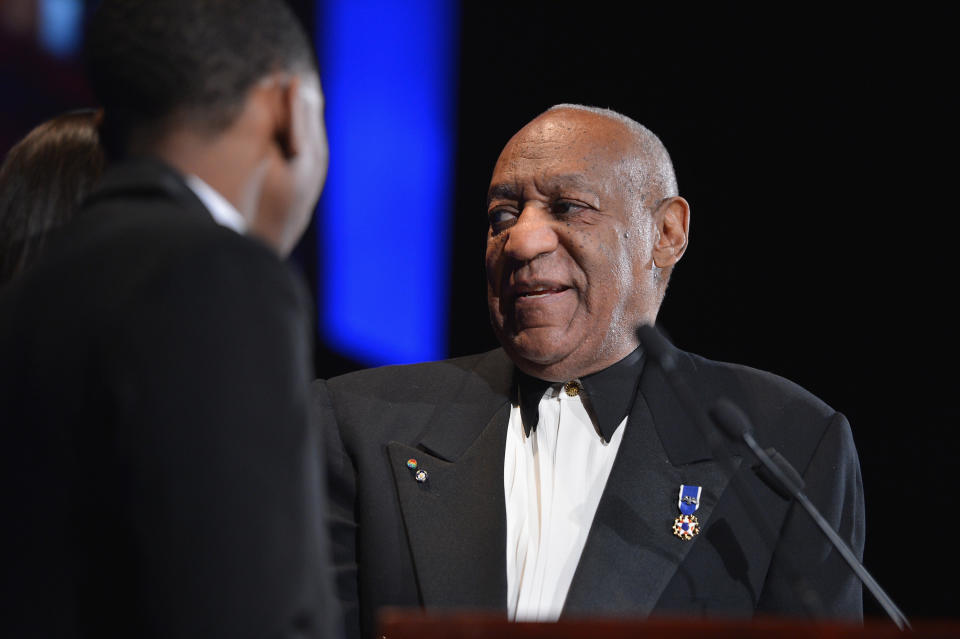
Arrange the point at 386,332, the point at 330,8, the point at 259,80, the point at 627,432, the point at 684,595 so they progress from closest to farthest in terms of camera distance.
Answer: the point at 259,80
the point at 684,595
the point at 627,432
the point at 330,8
the point at 386,332

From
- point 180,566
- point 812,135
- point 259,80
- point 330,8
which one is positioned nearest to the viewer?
point 180,566

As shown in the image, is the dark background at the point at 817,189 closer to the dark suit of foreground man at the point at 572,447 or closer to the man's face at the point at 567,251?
the dark suit of foreground man at the point at 572,447

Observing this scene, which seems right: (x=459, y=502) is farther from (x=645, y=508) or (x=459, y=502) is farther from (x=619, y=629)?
(x=619, y=629)

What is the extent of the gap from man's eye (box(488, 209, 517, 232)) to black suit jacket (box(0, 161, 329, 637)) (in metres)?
1.39

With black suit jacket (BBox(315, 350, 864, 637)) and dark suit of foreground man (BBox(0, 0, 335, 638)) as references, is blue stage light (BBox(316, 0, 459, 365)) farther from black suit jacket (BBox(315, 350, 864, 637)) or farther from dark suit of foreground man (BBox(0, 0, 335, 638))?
dark suit of foreground man (BBox(0, 0, 335, 638))

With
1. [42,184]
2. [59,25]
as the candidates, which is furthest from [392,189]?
[42,184]

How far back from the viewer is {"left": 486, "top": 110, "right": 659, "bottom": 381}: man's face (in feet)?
7.55

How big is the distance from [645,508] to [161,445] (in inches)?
53.5

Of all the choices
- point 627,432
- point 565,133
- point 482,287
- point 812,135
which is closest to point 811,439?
point 627,432

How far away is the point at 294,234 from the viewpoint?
4.08 feet

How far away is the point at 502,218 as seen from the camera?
2.41 meters

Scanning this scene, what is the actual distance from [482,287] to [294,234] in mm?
2796

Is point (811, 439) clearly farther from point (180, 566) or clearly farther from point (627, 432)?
point (180, 566)

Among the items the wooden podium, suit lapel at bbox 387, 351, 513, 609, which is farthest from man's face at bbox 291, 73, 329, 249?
suit lapel at bbox 387, 351, 513, 609
